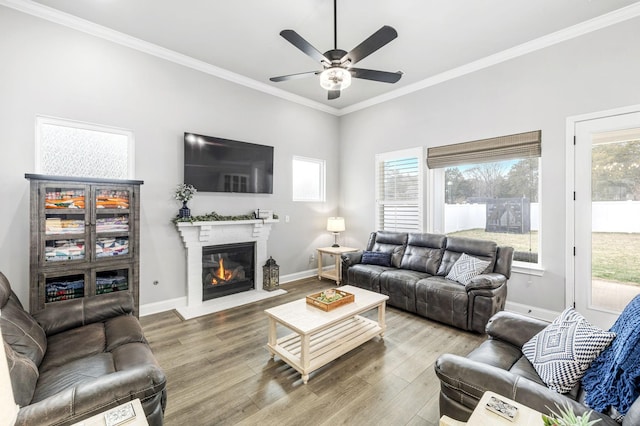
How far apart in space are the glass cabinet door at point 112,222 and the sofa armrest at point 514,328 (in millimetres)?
3695

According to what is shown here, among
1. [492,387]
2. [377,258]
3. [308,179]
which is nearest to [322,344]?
[492,387]

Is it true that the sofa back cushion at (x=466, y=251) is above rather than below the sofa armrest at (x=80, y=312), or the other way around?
above

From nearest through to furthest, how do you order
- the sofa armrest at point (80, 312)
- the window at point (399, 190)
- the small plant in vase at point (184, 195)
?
the sofa armrest at point (80, 312) → the small plant in vase at point (184, 195) → the window at point (399, 190)

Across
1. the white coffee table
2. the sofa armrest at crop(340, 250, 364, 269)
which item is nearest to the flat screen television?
the sofa armrest at crop(340, 250, 364, 269)

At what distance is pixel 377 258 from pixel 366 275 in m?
0.41

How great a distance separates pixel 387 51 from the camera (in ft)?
12.7

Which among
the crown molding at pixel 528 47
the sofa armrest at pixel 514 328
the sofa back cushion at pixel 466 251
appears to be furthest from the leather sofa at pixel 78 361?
the crown molding at pixel 528 47

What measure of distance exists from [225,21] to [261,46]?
0.59 meters

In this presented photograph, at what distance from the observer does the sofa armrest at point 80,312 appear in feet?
7.21

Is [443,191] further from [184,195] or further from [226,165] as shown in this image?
[184,195]

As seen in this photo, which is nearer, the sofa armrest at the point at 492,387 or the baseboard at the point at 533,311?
the sofa armrest at the point at 492,387

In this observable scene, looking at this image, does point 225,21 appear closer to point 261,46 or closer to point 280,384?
point 261,46

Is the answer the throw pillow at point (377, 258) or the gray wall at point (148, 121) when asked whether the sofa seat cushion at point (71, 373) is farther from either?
the throw pillow at point (377, 258)

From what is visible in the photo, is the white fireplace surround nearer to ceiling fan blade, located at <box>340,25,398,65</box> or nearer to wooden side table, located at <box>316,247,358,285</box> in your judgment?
wooden side table, located at <box>316,247,358,285</box>
